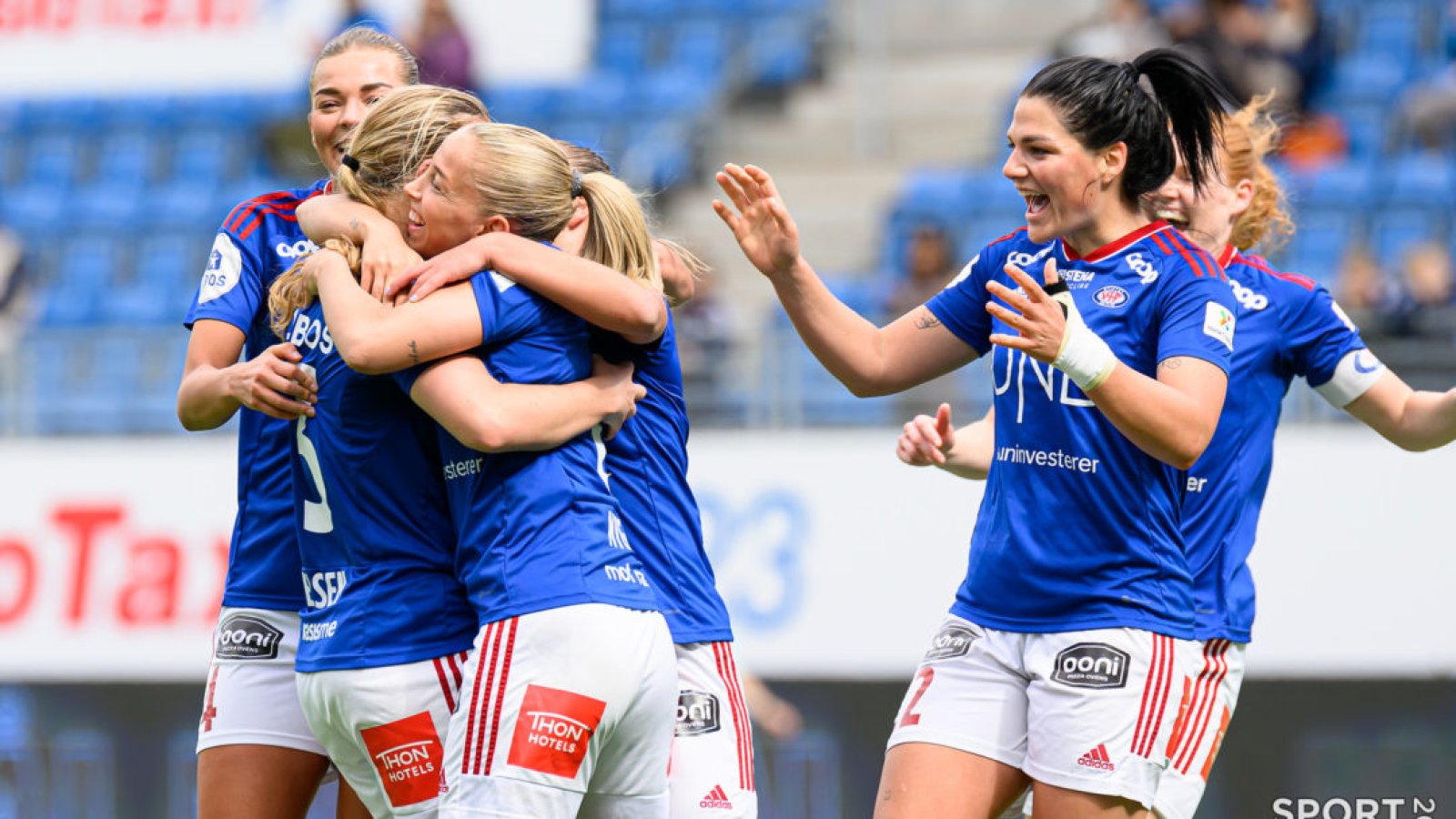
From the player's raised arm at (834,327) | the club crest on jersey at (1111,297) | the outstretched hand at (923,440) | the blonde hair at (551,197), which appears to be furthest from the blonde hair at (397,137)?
the club crest on jersey at (1111,297)

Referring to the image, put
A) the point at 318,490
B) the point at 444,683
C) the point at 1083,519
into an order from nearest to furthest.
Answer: the point at 444,683
the point at 318,490
the point at 1083,519

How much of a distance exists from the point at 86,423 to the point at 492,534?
19.5ft

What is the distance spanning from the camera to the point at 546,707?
2.93m

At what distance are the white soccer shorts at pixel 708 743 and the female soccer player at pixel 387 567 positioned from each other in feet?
1.57

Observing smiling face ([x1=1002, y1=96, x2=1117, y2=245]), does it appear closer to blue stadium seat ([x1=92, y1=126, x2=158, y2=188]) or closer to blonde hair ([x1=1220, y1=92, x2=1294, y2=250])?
blonde hair ([x1=1220, y1=92, x2=1294, y2=250])

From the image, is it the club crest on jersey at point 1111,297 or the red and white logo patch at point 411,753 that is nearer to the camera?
the red and white logo patch at point 411,753

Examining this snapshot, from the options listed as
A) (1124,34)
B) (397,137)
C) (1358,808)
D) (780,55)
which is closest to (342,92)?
(397,137)

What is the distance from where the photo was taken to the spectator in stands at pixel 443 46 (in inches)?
428

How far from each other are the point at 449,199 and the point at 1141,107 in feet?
4.62

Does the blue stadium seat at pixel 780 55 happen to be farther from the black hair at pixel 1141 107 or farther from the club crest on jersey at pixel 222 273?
the club crest on jersey at pixel 222 273

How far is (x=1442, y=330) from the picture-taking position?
740 cm

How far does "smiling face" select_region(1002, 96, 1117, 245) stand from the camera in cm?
360

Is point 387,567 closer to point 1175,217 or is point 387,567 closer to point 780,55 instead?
point 1175,217

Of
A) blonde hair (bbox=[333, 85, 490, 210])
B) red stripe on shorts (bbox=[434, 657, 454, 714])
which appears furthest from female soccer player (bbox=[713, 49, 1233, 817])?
red stripe on shorts (bbox=[434, 657, 454, 714])
